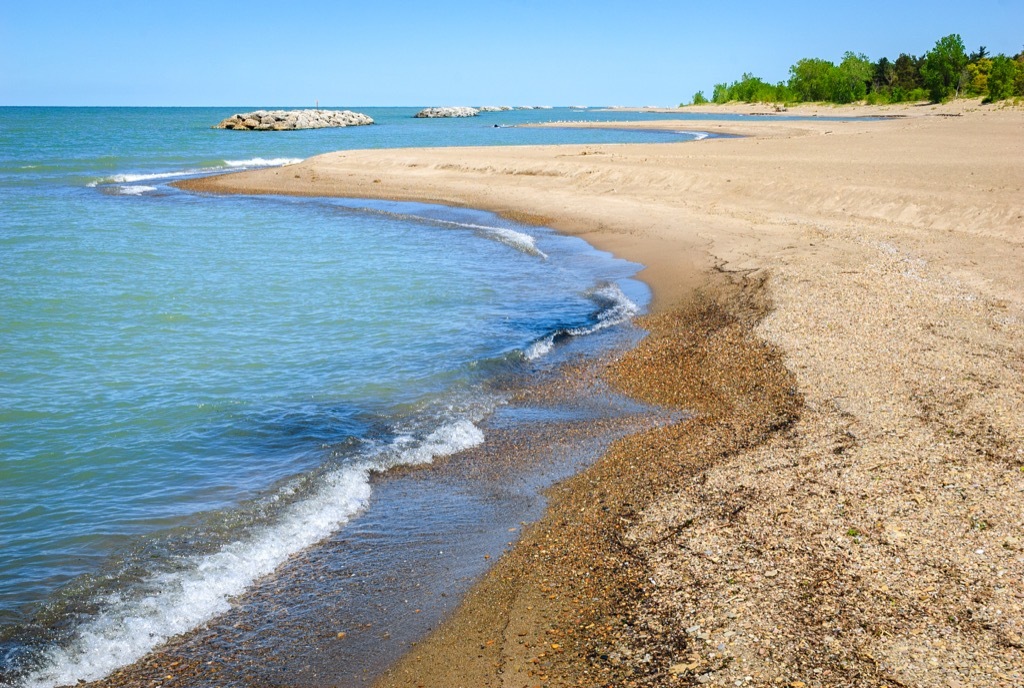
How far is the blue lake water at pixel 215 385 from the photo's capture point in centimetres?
651

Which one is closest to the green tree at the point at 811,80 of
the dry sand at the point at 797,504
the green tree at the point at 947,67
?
the green tree at the point at 947,67

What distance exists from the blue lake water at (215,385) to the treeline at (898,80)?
7066 centimetres

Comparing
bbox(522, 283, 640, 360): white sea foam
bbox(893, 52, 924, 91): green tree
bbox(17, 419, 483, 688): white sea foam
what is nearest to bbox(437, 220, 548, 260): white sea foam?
bbox(522, 283, 640, 360): white sea foam

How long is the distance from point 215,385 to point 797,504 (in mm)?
8513

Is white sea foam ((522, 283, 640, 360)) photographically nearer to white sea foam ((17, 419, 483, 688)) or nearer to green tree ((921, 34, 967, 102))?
white sea foam ((17, 419, 483, 688))

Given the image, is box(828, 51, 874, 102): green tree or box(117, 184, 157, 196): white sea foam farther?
box(828, 51, 874, 102): green tree

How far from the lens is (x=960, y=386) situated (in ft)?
29.6

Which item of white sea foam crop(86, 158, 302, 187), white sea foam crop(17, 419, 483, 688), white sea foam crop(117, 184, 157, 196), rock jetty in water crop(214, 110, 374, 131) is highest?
rock jetty in water crop(214, 110, 374, 131)

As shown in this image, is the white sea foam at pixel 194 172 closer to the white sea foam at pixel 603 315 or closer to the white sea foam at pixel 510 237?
the white sea foam at pixel 510 237

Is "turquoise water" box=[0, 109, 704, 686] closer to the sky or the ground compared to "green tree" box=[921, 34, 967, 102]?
closer to the ground

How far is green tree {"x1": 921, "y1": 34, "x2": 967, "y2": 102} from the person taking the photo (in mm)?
86188

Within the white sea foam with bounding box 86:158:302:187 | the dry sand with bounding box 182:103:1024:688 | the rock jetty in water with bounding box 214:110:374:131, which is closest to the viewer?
the dry sand with bounding box 182:103:1024:688

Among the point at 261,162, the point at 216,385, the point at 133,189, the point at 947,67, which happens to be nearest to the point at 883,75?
the point at 947,67

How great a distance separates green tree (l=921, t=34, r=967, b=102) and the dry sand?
84107 mm
